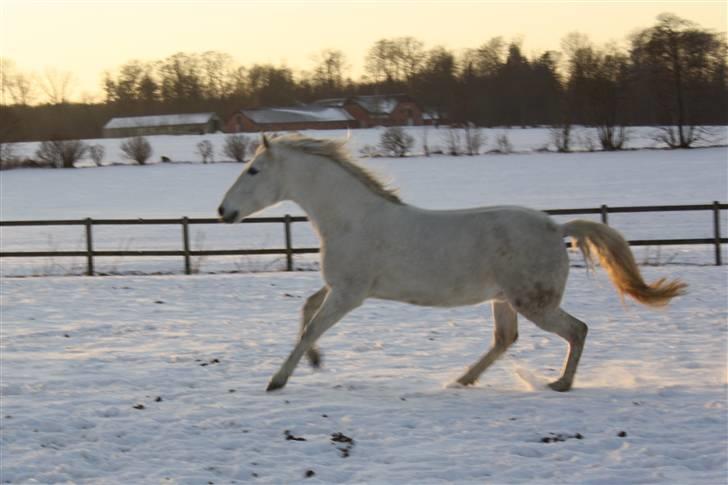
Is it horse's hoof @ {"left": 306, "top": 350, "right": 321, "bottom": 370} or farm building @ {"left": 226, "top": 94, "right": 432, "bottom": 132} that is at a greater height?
farm building @ {"left": 226, "top": 94, "right": 432, "bottom": 132}

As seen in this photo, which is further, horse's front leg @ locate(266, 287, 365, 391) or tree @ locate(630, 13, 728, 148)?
tree @ locate(630, 13, 728, 148)

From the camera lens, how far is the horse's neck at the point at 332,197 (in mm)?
6375

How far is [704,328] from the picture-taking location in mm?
8492

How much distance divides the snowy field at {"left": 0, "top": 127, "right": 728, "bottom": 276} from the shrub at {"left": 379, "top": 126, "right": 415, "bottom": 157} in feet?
5.90

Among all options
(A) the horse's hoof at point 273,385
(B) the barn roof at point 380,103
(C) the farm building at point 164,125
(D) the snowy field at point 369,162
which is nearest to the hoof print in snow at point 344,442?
(A) the horse's hoof at point 273,385

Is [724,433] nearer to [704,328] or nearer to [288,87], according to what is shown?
[704,328]

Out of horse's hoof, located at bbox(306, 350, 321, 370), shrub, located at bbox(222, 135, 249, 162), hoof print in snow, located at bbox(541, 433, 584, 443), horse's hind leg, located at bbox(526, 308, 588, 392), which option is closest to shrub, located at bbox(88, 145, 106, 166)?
shrub, located at bbox(222, 135, 249, 162)

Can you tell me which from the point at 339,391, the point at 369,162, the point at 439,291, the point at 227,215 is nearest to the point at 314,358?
the point at 339,391

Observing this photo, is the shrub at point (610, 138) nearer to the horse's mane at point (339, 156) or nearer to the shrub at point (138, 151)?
the shrub at point (138, 151)

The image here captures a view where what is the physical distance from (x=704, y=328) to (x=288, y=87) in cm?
10583

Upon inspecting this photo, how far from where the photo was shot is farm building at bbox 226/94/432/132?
8481 centimetres

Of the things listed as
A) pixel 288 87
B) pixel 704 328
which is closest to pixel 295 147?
pixel 704 328

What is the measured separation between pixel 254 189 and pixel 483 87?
76465 millimetres

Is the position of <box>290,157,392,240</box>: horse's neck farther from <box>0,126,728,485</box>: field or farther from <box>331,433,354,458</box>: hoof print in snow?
<box>331,433,354,458</box>: hoof print in snow
